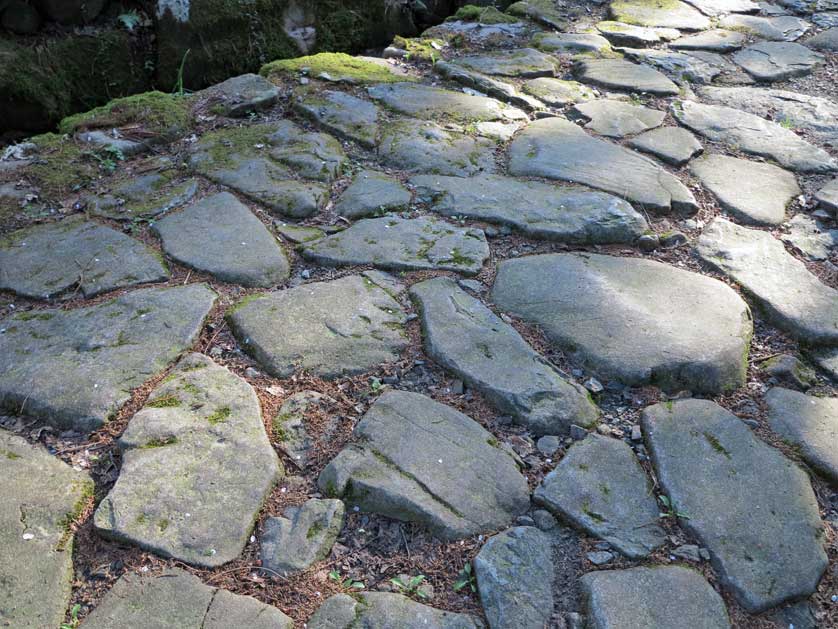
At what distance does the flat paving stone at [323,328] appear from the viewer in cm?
191

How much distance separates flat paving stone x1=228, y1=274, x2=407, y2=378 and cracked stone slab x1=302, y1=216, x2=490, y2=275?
0.47 feet

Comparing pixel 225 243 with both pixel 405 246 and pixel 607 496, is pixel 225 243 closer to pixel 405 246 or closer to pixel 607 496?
pixel 405 246

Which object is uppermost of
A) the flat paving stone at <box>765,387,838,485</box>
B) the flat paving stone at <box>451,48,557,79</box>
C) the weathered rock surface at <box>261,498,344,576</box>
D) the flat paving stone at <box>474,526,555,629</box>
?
the flat paving stone at <box>451,48,557,79</box>

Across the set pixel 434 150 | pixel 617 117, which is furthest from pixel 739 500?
pixel 617 117

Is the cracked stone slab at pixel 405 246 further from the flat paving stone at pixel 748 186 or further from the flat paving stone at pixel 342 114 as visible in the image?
the flat paving stone at pixel 748 186

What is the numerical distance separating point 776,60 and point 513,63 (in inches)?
62.8

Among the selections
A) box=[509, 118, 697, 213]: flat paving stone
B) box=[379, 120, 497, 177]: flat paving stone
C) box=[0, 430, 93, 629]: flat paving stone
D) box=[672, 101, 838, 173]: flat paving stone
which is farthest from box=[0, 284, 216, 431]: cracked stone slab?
box=[672, 101, 838, 173]: flat paving stone

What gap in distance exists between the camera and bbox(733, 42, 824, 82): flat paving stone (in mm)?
4023

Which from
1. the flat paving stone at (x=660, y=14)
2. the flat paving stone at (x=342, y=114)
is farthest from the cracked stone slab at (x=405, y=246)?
the flat paving stone at (x=660, y=14)

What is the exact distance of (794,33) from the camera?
4.62 metres

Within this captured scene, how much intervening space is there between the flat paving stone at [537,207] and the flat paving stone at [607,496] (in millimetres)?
966

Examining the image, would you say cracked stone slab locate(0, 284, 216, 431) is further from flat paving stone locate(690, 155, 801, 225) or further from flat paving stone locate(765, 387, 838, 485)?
flat paving stone locate(690, 155, 801, 225)

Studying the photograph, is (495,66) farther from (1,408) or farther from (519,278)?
(1,408)

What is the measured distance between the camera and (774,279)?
237cm
